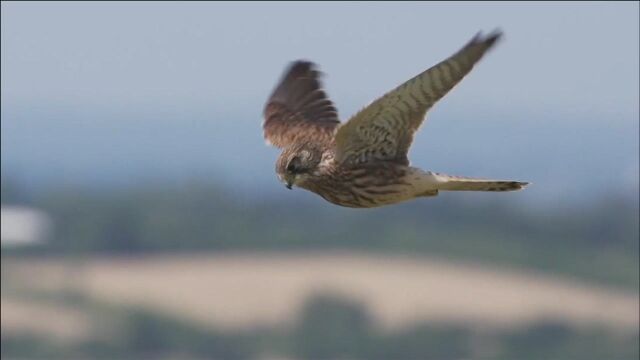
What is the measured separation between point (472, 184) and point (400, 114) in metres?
0.46

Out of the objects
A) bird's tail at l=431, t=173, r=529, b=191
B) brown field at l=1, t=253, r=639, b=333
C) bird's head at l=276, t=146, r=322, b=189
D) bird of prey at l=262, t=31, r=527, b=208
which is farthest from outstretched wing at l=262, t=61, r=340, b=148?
brown field at l=1, t=253, r=639, b=333

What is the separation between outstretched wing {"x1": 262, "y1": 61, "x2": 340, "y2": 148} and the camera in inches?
429

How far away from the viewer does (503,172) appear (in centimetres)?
9856

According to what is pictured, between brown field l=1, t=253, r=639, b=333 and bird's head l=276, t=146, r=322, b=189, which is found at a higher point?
brown field l=1, t=253, r=639, b=333

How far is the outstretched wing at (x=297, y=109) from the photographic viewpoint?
35.7 feet

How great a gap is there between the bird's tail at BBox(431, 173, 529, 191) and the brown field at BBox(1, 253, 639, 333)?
31.4 metres

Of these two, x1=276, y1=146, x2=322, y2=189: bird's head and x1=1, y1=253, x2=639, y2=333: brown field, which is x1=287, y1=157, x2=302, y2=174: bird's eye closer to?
x1=276, y1=146, x2=322, y2=189: bird's head

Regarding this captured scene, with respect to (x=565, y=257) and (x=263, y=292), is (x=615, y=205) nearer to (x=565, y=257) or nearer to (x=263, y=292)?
→ (x=565, y=257)

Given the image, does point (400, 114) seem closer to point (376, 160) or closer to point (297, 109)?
point (376, 160)

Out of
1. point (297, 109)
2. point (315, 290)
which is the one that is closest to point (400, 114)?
point (297, 109)

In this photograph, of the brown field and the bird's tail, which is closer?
the bird's tail

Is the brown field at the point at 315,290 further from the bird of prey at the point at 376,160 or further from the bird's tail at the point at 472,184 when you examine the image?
the bird's tail at the point at 472,184

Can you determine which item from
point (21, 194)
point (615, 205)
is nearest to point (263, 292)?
point (615, 205)

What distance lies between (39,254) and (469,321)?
43.2 feet
